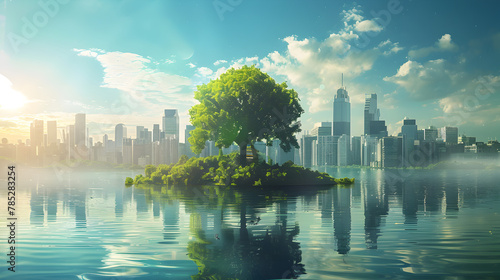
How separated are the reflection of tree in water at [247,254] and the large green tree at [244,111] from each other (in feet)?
103

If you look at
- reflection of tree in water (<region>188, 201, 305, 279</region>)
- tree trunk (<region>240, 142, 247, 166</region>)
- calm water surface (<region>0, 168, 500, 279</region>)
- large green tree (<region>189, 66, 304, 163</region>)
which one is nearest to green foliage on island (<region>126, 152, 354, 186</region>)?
tree trunk (<region>240, 142, 247, 166</region>)

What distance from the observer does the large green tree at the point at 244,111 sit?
47219mm

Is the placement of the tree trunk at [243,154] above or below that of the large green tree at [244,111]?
below

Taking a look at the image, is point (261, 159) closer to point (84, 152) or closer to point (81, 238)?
point (81, 238)

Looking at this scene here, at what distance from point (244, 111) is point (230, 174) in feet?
28.0

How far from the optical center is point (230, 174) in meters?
47.4

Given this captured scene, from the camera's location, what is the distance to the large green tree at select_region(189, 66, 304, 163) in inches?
1859

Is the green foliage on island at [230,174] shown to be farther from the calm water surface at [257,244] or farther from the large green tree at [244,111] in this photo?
the calm water surface at [257,244]

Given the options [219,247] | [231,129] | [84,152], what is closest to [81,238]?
[219,247]

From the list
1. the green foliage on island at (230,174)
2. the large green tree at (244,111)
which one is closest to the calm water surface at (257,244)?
the green foliage on island at (230,174)

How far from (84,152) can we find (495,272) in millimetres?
185116

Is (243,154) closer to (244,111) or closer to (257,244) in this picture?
(244,111)

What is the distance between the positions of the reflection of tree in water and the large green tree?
31.3 m

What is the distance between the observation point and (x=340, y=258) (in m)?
11.2
